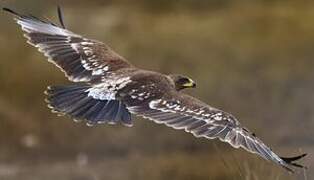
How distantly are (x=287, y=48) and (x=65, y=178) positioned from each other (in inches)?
49.1

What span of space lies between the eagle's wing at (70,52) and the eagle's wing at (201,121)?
1.01 ft

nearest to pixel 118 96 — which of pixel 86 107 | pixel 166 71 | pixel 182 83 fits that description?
pixel 86 107

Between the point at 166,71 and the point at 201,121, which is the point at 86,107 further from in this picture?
the point at 166,71

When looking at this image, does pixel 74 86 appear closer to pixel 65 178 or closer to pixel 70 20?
pixel 65 178

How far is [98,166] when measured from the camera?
16.9 ft

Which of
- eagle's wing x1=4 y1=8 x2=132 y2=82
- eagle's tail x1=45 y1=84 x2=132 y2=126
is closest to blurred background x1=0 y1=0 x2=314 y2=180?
eagle's wing x1=4 y1=8 x2=132 y2=82

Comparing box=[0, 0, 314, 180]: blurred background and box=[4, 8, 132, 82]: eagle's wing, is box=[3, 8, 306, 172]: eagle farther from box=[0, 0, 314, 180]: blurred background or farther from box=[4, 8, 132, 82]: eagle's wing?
box=[0, 0, 314, 180]: blurred background

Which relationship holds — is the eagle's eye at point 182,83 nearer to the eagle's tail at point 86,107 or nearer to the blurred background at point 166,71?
the eagle's tail at point 86,107

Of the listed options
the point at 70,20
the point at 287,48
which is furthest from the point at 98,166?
the point at 287,48

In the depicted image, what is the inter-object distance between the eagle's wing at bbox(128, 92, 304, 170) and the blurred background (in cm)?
178

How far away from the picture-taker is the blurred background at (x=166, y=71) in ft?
17.2

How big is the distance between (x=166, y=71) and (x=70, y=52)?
170 cm

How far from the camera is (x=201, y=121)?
10.5ft

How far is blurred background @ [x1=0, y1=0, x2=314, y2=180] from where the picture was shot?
17.2 ft
